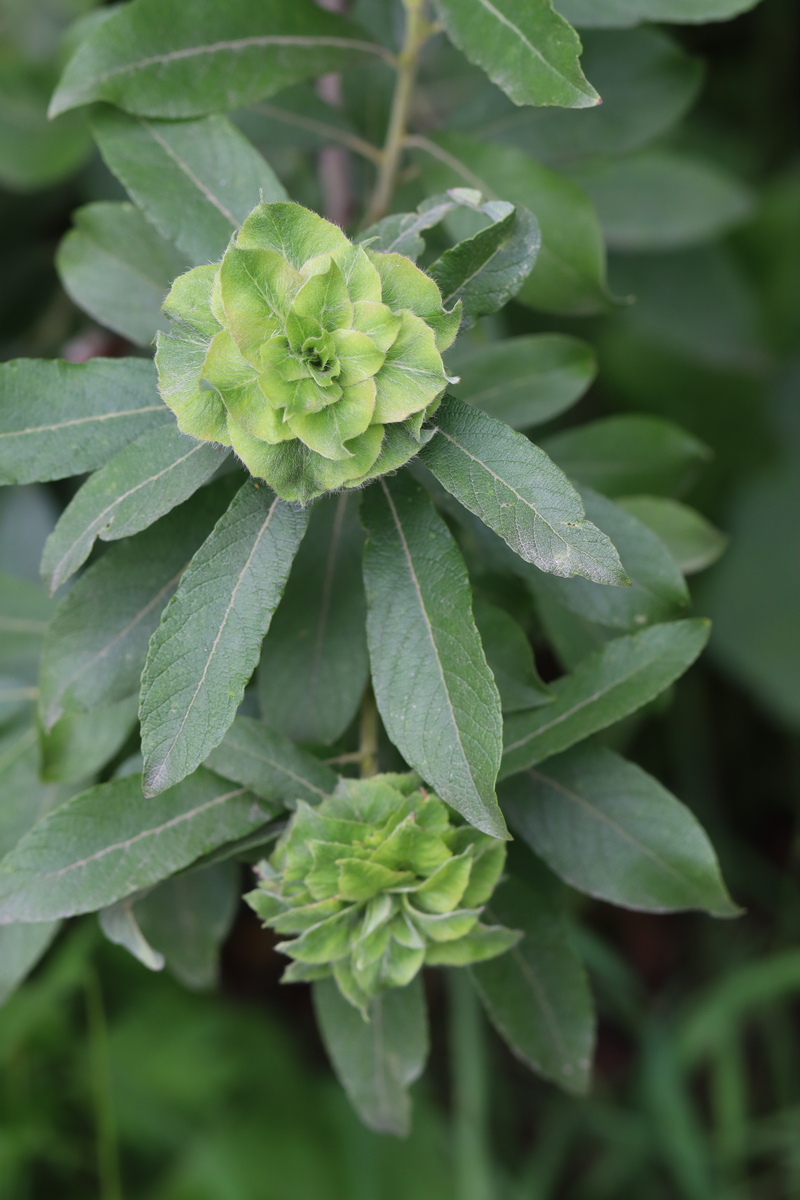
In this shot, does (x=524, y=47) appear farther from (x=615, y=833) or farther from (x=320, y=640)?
(x=615, y=833)

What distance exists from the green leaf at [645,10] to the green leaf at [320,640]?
0.45 metres

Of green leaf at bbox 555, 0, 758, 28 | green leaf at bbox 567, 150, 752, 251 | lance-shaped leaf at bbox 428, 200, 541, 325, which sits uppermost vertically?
green leaf at bbox 555, 0, 758, 28

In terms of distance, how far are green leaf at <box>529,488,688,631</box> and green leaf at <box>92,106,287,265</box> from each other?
335 millimetres

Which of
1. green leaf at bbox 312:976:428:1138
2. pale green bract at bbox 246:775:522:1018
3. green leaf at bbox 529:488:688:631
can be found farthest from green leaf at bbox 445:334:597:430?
green leaf at bbox 312:976:428:1138

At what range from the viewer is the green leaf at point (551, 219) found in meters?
0.78

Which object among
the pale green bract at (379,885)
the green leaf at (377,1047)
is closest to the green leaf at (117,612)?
the pale green bract at (379,885)

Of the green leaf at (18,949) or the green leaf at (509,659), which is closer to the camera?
the green leaf at (509,659)

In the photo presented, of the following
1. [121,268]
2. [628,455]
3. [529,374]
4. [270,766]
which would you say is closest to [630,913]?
[628,455]

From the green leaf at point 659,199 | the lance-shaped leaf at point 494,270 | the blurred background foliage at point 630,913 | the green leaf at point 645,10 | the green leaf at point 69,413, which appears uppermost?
the green leaf at point 645,10

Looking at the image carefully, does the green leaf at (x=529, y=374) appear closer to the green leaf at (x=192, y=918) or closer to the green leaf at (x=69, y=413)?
the green leaf at (x=69, y=413)

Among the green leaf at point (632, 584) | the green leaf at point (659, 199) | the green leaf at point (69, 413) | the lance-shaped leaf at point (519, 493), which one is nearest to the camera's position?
the lance-shaped leaf at point (519, 493)

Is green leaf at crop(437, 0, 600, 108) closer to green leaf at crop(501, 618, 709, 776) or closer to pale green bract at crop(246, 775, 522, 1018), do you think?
green leaf at crop(501, 618, 709, 776)

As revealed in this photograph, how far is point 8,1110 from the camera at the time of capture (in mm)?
1592

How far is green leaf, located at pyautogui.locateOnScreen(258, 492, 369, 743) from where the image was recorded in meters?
0.76
